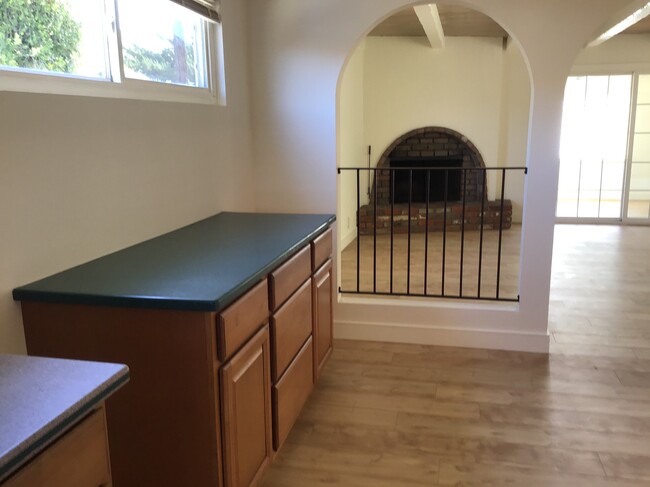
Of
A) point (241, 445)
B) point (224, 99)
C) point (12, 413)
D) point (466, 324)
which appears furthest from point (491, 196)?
point (12, 413)

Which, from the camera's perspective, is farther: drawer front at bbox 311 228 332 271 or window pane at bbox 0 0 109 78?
drawer front at bbox 311 228 332 271

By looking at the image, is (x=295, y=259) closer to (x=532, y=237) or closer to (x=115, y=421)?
(x=115, y=421)

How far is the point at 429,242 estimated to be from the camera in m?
6.20

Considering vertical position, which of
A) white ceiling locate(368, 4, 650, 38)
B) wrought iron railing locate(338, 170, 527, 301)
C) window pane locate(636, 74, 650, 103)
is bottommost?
wrought iron railing locate(338, 170, 527, 301)

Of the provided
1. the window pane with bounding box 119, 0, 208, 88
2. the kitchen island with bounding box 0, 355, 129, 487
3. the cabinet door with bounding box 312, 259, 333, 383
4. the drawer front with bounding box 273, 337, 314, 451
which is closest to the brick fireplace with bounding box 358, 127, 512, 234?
the cabinet door with bounding box 312, 259, 333, 383

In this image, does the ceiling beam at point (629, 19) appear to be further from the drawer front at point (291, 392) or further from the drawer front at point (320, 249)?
the drawer front at point (291, 392)

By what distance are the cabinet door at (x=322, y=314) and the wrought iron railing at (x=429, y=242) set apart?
92cm

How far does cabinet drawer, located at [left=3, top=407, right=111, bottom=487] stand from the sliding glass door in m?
7.34

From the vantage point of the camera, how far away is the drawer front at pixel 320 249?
8.23ft

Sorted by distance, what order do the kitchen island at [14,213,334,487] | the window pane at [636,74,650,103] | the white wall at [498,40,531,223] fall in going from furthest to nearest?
the window pane at [636,74,650,103] < the white wall at [498,40,531,223] < the kitchen island at [14,213,334,487]

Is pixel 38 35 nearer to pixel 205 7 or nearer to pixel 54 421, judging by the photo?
pixel 205 7

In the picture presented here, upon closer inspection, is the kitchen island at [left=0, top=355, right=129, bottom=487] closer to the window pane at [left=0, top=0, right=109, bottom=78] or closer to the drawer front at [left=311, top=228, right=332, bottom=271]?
the window pane at [left=0, top=0, right=109, bottom=78]

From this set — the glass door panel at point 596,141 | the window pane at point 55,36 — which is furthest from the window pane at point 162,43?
the glass door panel at point 596,141

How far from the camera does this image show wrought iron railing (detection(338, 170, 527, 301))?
424cm
